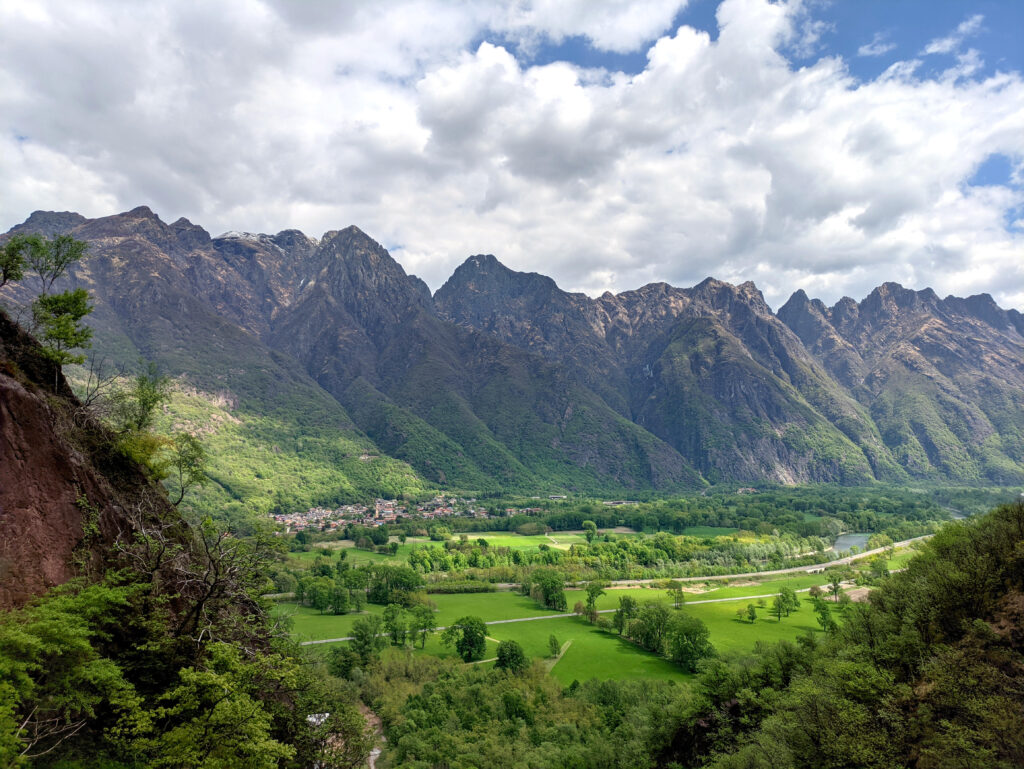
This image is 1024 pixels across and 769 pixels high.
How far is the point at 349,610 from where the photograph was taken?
9131cm

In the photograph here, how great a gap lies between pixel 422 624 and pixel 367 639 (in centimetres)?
1004

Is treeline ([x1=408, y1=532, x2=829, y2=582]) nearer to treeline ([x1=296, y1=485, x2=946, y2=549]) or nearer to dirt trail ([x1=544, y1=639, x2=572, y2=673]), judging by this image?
treeline ([x1=296, y1=485, x2=946, y2=549])

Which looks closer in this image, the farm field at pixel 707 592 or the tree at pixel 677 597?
the tree at pixel 677 597

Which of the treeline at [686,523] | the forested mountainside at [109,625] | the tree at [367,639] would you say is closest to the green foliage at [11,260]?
the forested mountainside at [109,625]

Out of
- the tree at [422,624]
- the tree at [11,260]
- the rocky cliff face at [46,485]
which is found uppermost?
the tree at [11,260]

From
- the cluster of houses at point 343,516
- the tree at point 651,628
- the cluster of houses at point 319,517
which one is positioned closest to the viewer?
the tree at point 651,628

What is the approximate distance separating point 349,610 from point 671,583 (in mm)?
66983

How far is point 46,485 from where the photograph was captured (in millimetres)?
23328

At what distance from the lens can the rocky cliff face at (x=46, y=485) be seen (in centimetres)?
2139

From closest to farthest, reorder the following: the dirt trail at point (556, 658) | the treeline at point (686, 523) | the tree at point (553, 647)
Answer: the dirt trail at point (556, 658)
the tree at point (553, 647)
the treeline at point (686, 523)

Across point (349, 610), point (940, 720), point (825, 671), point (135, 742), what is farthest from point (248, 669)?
point (349, 610)

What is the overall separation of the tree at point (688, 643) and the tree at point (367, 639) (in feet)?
137

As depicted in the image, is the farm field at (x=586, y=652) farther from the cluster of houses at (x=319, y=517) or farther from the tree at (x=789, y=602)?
the cluster of houses at (x=319, y=517)

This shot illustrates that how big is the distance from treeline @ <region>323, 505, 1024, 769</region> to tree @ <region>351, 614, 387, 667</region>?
8629 mm
